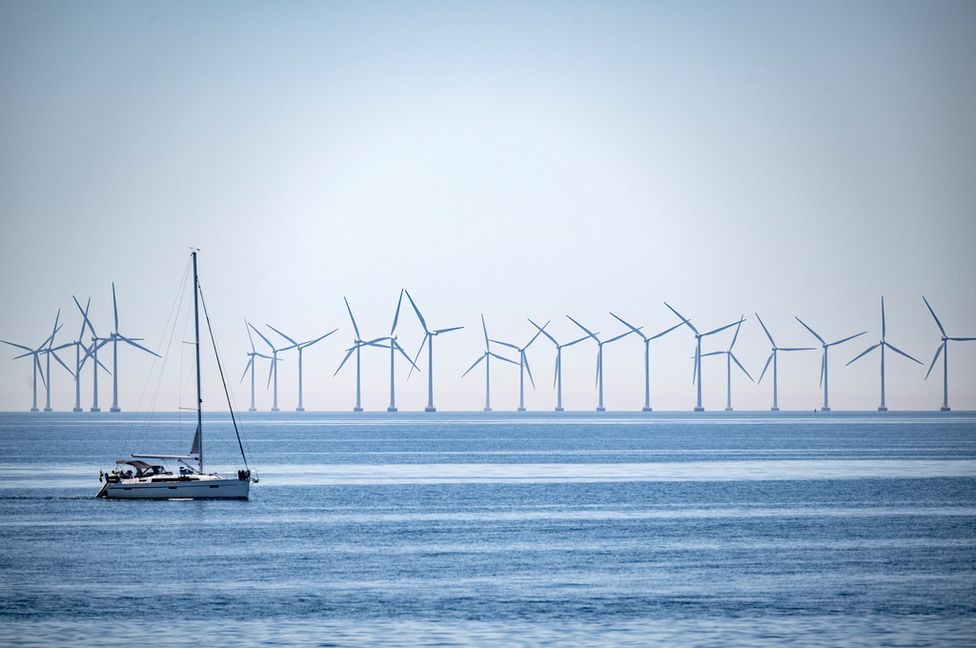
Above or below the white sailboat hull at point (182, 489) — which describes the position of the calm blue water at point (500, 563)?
below

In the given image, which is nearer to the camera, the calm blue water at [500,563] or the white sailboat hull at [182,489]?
the calm blue water at [500,563]

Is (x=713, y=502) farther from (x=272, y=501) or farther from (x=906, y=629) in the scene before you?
(x=906, y=629)

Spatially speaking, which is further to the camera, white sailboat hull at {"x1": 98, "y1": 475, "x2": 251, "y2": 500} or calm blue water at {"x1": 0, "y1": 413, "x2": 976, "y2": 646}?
white sailboat hull at {"x1": 98, "y1": 475, "x2": 251, "y2": 500}

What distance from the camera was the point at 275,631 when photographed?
46.5 metres

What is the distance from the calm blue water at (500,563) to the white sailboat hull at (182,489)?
41.0 inches

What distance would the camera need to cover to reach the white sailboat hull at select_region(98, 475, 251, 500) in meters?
97.5

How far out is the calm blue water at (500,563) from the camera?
4722cm

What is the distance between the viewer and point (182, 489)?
98.0 meters

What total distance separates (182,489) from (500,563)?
1569 inches

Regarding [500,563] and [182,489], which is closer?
[500,563]

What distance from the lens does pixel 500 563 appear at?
2511 inches

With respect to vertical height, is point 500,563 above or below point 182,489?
below

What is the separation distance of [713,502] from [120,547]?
4251cm

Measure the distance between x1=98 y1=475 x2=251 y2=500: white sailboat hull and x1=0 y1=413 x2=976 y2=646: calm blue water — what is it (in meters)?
1.04
